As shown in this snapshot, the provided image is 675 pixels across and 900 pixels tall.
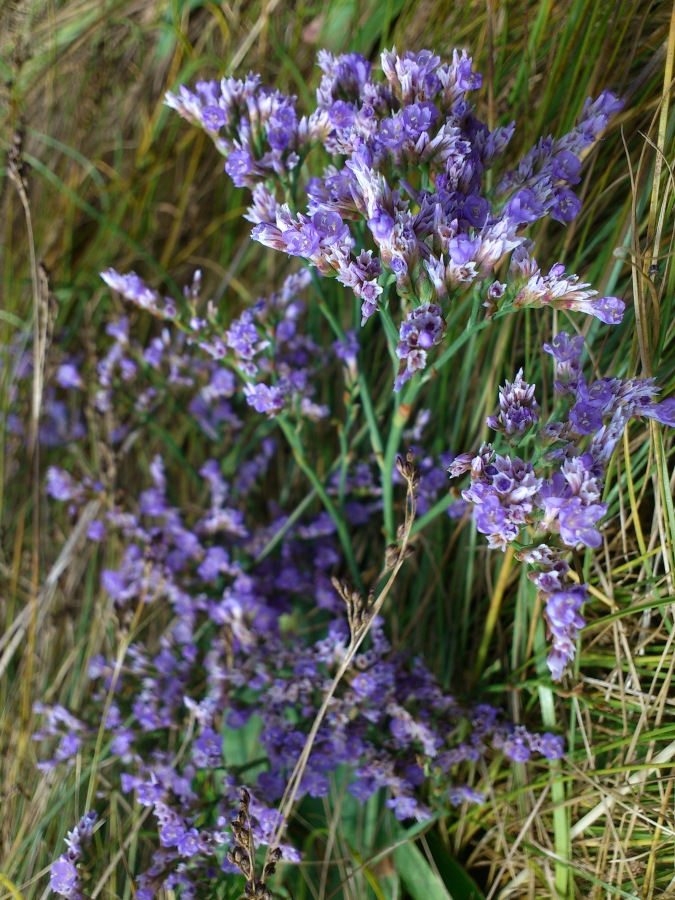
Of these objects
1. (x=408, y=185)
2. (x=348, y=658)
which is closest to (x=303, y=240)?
(x=408, y=185)

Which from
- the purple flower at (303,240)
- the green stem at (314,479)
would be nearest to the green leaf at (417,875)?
the green stem at (314,479)

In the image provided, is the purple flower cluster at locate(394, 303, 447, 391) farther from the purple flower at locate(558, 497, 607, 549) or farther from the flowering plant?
the purple flower at locate(558, 497, 607, 549)

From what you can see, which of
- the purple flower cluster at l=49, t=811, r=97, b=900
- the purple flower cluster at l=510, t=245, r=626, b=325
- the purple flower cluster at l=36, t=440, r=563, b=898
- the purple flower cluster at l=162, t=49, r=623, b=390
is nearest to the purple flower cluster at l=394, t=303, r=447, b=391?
the purple flower cluster at l=162, t=49, r=623, b=390

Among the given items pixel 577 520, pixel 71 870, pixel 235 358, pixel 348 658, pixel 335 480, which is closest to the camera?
pixel 577 520

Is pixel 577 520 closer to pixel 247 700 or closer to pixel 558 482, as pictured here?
pixel 558 482

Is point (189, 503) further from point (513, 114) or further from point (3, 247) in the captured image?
point (513, 114)

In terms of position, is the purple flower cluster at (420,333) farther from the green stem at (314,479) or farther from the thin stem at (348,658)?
the green stem at (314,479)
